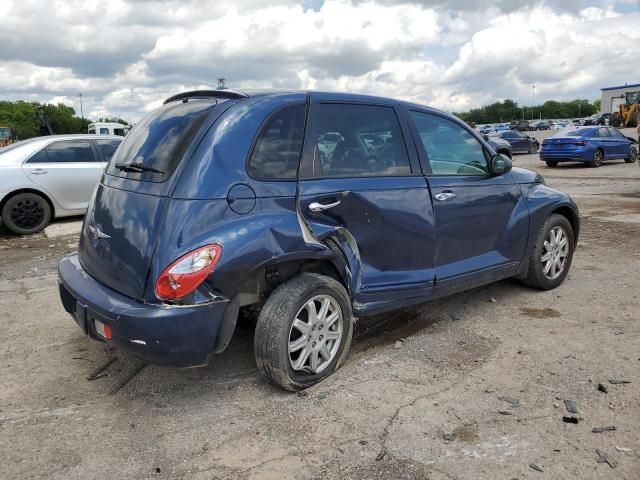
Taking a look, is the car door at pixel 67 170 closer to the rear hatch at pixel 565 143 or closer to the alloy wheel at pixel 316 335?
the alloy wheel at pixel 316 335

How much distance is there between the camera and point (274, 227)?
3.20 meters

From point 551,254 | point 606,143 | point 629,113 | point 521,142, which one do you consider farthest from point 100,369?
point 629,113

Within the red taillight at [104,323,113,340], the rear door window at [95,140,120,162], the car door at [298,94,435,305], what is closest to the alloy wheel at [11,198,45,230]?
the rear door window at [95,140,120,162]

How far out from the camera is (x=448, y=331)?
4.39m

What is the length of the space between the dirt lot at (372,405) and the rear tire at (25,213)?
169 inches

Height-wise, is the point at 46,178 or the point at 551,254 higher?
the point at 46,178

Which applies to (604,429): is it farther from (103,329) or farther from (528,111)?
(528,111)

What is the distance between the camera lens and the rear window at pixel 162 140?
329 cm

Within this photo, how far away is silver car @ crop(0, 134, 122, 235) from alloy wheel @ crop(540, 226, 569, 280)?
20.8ft

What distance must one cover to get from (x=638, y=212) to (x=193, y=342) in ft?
30.0

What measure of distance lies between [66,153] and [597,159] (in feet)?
57.5

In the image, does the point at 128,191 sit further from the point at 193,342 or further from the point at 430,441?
the point at 430,441

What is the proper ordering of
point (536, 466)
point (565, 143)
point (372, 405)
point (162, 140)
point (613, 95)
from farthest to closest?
point (613, 95) < point (565, 143) < point (162, 140) < point (372, 405) < point (536, 466)

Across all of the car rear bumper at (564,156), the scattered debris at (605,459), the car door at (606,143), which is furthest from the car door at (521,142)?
the scattered debris at (605,459)
